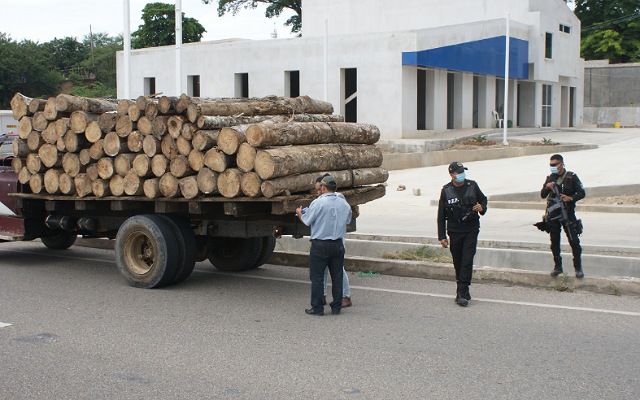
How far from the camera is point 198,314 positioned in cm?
896

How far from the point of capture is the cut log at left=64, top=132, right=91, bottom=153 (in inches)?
423

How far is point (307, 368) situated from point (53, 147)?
595cm

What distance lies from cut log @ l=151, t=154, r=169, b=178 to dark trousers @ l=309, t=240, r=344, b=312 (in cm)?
232

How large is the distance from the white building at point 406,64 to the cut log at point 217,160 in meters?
24.8

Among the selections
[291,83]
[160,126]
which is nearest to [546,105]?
[291,83]

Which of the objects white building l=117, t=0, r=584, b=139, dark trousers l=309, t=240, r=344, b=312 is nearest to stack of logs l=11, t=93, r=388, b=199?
dark trousers l=309, t=240, r=344, b=312

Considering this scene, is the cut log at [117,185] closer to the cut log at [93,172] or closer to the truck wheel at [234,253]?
the cut log at [93,172]

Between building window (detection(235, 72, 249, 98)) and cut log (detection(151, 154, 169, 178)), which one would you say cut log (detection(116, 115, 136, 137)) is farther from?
building window (detection(235, 72, 249, 98))

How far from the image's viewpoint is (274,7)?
218ft

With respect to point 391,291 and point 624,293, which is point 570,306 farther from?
point 391,291

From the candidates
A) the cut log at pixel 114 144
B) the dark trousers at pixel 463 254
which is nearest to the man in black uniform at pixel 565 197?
the dark trousers at pixel 463 254

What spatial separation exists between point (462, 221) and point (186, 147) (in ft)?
11.2

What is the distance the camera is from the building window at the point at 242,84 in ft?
138

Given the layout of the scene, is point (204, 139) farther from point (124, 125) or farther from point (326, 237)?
point (326, 237)
